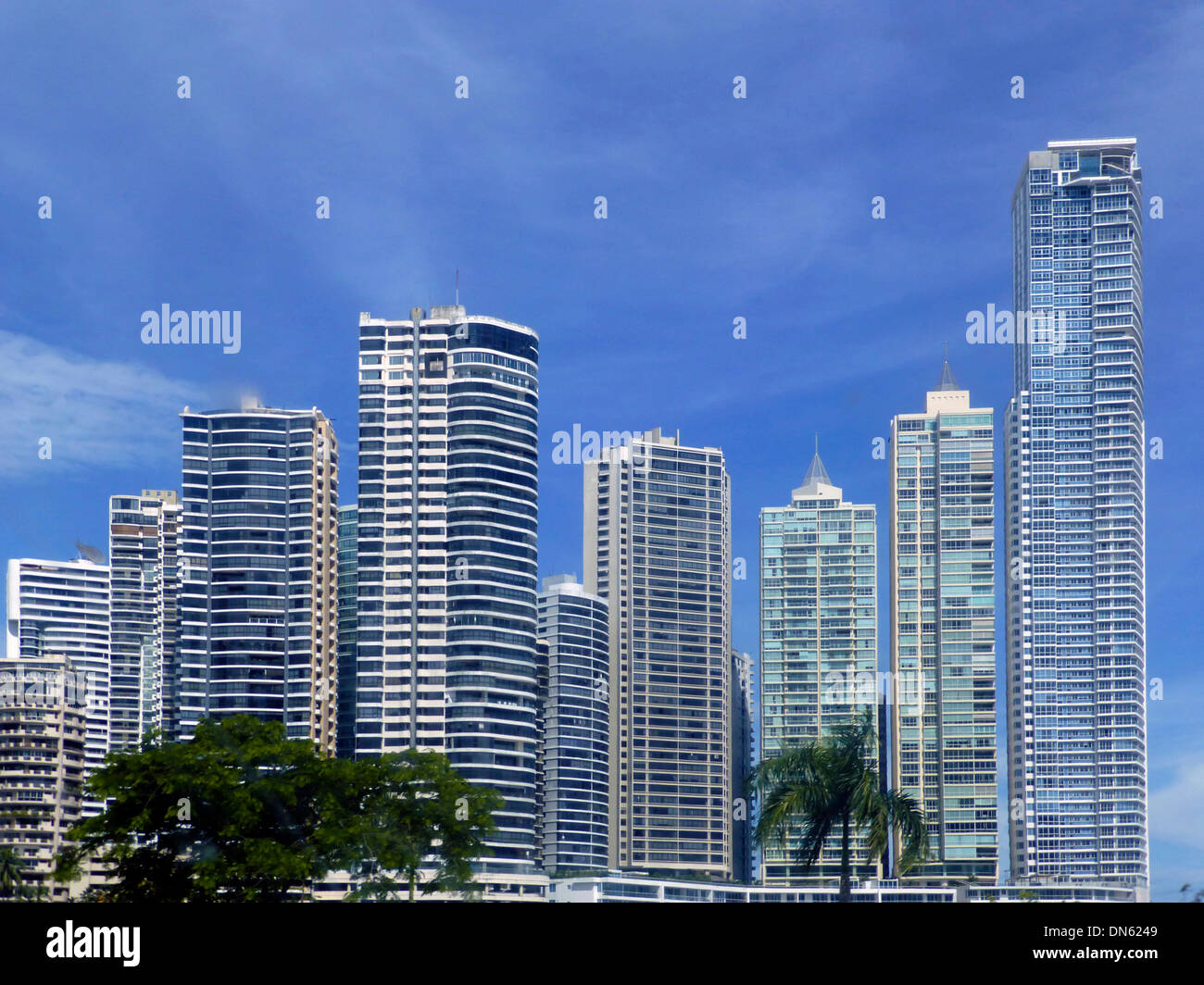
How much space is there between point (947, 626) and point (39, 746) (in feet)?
68.5

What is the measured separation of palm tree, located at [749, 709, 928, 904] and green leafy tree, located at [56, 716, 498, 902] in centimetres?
263

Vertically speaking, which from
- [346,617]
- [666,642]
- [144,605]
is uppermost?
[144,605]

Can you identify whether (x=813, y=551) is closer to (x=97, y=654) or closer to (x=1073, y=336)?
(x=1073, y=336)

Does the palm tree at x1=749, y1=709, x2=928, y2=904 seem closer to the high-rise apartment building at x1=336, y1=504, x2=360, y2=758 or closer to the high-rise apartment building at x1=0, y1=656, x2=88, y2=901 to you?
the high-rise apartment building at x1=336, y1=504, x2=360, y2=758

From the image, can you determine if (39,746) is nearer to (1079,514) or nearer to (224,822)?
(224,822)

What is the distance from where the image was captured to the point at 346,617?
1230 inches

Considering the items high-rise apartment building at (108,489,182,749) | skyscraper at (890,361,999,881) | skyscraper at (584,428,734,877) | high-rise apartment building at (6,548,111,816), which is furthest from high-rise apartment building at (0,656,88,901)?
skyscraper at (890,361,999,881)

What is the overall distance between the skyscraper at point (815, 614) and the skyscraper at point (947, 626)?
0.76 meters

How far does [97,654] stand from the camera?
3341 centimetres

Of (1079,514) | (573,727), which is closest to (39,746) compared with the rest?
(573,727)
